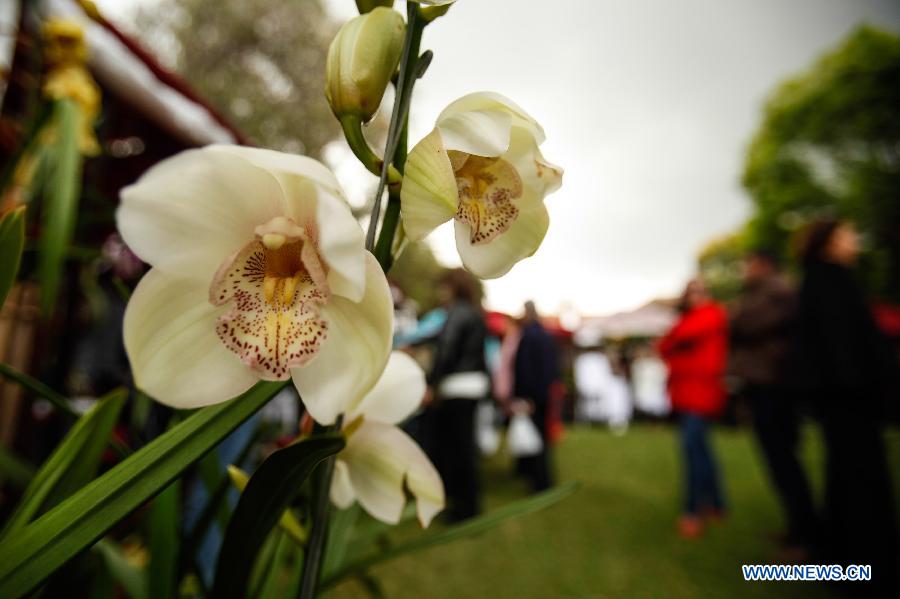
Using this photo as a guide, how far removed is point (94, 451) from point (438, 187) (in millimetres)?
472

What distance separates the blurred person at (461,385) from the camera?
10.2 ft

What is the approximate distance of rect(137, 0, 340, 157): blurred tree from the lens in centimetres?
773

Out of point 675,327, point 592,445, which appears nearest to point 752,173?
point 592,445

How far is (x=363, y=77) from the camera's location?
1.27 feet

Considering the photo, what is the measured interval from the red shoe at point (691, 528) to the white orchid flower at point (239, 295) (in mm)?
3198

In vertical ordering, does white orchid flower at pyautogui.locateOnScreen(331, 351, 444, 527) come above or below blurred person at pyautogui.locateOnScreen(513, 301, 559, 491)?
above

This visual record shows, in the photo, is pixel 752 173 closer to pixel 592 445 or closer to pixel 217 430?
pixel 592 445

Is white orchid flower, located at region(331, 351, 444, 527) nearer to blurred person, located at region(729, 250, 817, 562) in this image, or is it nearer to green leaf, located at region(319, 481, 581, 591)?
green leaf, located at region(319, 481, 581, 591)

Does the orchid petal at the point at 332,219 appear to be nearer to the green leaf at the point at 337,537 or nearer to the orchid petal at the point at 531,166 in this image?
the orchid petal at the point at 531,166

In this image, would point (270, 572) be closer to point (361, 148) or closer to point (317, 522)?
point (317, 522)

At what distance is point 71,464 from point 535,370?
355 cm

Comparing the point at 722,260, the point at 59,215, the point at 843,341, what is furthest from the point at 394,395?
the point at 722,260

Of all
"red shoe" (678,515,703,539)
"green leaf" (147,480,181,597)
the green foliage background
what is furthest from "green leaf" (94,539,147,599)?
the green foliage background

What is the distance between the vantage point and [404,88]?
1.37 ft
